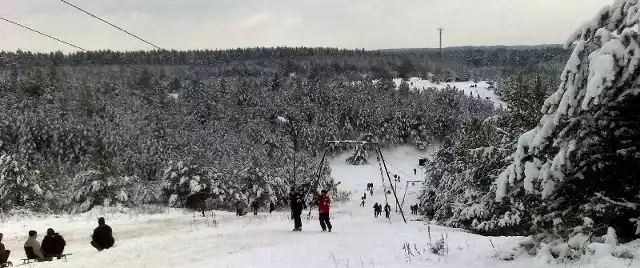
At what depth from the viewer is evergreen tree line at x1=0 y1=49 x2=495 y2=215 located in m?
39.8

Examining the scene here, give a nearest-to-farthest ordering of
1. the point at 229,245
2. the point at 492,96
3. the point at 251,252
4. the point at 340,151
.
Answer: the point at 251,252 → the point at 229,245 → the point at 340,151 → the point at 492,96

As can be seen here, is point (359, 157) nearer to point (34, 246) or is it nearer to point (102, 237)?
point (102, 237)

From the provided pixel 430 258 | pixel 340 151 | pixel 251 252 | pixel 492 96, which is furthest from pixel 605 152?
pixel 492 96

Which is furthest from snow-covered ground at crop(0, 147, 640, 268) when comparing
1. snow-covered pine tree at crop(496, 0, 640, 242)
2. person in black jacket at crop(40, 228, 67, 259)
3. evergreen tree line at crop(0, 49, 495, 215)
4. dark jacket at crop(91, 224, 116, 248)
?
evergreen tree line at crop(0, 49, 495, 215)

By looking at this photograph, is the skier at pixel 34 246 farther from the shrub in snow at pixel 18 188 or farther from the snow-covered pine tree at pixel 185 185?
the snow-covered pine tree at pixel 185 185

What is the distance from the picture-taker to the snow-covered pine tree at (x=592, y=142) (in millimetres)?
6293

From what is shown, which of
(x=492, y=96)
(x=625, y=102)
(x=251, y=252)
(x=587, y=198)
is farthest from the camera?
(x=492, y=96)

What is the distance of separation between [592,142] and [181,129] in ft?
328

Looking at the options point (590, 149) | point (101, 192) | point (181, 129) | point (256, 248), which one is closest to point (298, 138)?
point (181, 129)

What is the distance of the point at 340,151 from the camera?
342 ft

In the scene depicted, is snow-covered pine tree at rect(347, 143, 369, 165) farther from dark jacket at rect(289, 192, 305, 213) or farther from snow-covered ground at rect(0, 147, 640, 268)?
dark jacket at rect(289, 192, 305, 213)

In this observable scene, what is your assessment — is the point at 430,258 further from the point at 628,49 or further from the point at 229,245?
the point at 229,245

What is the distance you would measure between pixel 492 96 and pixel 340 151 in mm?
74430

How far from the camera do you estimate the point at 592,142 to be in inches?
274
